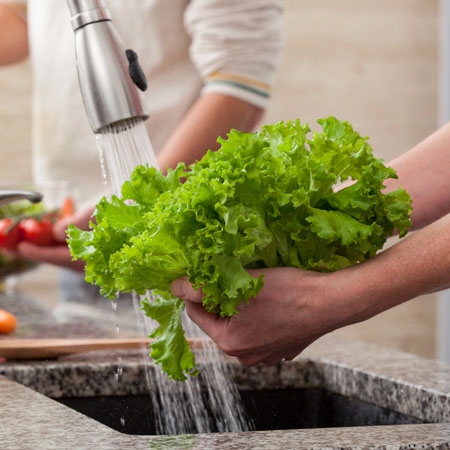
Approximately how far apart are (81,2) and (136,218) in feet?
1.04

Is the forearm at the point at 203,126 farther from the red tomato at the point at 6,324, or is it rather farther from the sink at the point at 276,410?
the sink at the point at 276,410

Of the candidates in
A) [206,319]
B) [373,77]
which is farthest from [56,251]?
[373,77]

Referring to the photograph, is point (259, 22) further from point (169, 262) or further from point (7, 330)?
point (169, 262)

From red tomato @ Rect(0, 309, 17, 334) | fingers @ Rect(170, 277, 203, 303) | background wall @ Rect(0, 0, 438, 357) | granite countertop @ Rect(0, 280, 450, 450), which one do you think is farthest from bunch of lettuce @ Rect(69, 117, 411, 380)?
background wall @ Rect(0, 0, 438, 357)

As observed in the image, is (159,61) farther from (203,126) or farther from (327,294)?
(327,294)

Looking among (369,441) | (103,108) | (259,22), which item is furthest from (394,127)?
(369,441)

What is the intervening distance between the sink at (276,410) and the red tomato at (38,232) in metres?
0.95

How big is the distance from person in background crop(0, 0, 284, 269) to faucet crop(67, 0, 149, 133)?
27.4 inches

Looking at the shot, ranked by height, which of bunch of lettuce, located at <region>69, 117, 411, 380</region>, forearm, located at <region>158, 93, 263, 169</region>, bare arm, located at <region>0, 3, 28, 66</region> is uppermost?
bare arm, located at <region>0, 3, 28, 66</region>

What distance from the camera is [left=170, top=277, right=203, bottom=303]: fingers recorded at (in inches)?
31.8

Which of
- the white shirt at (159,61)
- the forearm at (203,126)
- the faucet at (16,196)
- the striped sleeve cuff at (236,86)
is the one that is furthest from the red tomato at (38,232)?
the faucet at (16,196)

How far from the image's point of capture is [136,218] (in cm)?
88

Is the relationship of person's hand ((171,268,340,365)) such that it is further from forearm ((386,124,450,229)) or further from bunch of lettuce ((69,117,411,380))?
forearm ((386,124,450,229))

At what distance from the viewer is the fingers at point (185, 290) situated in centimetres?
81
